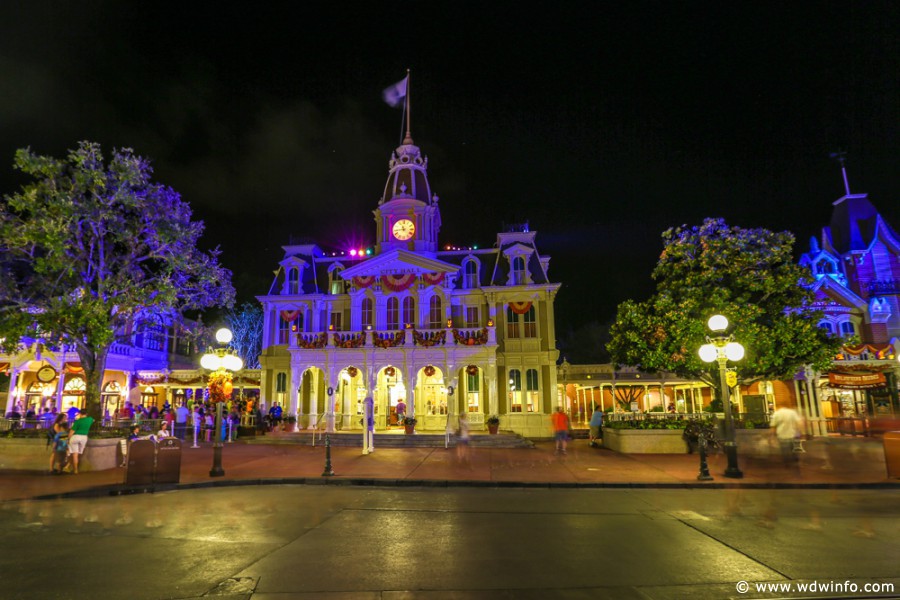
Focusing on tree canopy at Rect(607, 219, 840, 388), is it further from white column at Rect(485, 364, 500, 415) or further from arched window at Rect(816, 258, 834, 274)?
arched window at Rect(816, 258, 834, 274)

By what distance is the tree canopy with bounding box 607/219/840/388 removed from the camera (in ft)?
65.6

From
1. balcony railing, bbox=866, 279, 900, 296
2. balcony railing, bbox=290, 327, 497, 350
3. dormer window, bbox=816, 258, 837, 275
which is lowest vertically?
balcony railing, bbox=290, 327, 497, 350

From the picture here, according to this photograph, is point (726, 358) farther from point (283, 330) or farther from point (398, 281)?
point (283, 330)

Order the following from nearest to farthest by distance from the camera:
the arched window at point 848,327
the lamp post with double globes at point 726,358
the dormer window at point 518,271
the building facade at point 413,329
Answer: the lamp post with double globes at point 726,358 → the building facade at point 413,329 → the dormer window at point 518,271 → the arched window at point 848,327

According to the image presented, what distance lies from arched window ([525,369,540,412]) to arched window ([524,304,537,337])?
2162mm

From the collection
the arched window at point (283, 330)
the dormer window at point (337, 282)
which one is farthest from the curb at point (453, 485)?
the dormer window at point (337, 282)

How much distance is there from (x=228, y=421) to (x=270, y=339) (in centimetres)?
791

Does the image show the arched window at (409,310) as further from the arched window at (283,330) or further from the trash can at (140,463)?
the trash can at (140,463)

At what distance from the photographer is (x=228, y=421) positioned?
24.8m

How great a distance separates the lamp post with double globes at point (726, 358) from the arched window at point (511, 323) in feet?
50.5

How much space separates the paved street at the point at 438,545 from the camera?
5.44m

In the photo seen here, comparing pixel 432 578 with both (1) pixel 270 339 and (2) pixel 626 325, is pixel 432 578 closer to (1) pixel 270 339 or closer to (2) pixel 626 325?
(2) pixel 626 325

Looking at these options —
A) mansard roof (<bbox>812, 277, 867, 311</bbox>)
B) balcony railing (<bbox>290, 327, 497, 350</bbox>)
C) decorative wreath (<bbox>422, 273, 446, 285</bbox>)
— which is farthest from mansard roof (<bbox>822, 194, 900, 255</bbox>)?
decorative wreath (<bbox>422, 273, 446, 285</bbox>)

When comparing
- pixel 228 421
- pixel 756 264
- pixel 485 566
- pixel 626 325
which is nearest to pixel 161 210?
pixel 228 421
